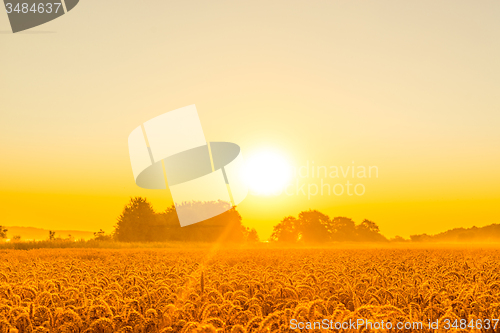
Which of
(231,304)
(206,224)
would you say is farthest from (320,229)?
(231,304)

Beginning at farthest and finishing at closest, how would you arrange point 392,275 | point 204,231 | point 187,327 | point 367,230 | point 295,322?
point 367,230 → point 204,231 → point 392,275 → point 295,322 → point 187,327

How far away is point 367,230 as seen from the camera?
360ft

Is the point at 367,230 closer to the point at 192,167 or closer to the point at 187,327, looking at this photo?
the point at 192,167

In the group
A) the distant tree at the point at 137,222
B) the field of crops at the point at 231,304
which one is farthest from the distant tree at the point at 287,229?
the field of crops at the point at 231,304

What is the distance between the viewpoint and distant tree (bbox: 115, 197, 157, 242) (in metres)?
72.8

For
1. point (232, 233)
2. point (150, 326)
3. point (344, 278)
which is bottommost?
point (150, 326)

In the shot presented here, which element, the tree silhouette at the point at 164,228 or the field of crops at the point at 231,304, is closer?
the field of crops at the point at 231,304

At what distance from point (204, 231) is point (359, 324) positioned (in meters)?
72.2

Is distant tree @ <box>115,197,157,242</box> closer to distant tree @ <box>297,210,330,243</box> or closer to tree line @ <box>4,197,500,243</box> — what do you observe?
tree line @ <box>4,197,500,243</box>

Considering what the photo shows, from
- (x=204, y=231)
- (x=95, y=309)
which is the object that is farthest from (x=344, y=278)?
(x=204, y=231)

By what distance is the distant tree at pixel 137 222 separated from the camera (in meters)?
72.8

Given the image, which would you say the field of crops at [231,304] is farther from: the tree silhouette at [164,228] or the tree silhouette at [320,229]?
the tree silhouette at [320,229]

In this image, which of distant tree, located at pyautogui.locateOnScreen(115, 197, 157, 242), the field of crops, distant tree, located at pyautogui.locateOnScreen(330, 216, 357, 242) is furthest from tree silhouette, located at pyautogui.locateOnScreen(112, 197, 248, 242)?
the field of crops

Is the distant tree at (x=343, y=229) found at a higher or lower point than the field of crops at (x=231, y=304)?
higher
